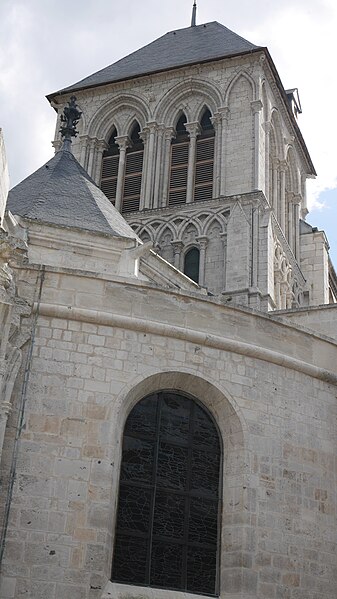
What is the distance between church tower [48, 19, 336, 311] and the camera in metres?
27.6

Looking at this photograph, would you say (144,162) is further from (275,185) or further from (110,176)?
(275,185)

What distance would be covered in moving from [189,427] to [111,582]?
2132 mm

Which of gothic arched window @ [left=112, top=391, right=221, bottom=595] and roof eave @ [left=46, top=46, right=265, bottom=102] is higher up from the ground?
roof eave @ [left=46, top=46, right=265, bottom=102]

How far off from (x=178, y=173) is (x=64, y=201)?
38.3 ft

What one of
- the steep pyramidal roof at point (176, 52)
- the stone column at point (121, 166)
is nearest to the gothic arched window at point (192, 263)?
the stone column at point (121, 166)

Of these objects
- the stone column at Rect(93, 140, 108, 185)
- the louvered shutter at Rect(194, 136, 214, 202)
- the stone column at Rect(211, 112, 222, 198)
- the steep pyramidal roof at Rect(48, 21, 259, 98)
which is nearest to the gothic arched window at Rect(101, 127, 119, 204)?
the stone column at Rect(93, 140, 108, 185)

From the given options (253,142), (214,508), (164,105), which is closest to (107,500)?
(214,508)

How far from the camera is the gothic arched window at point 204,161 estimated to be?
95.9 ft

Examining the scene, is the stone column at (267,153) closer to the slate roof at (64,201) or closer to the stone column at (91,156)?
the stone column at (91,156)

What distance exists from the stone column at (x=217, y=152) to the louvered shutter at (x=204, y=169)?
0.22 meters

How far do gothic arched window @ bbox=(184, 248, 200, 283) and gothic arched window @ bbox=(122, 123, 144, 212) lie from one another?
116 inches

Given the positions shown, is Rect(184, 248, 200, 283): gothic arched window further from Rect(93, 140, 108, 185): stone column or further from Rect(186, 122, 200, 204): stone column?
Rect(93, 140, 108, 185): stone column

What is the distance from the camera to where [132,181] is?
3088cm

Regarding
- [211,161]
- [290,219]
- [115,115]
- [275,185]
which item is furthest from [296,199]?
[115,115]
